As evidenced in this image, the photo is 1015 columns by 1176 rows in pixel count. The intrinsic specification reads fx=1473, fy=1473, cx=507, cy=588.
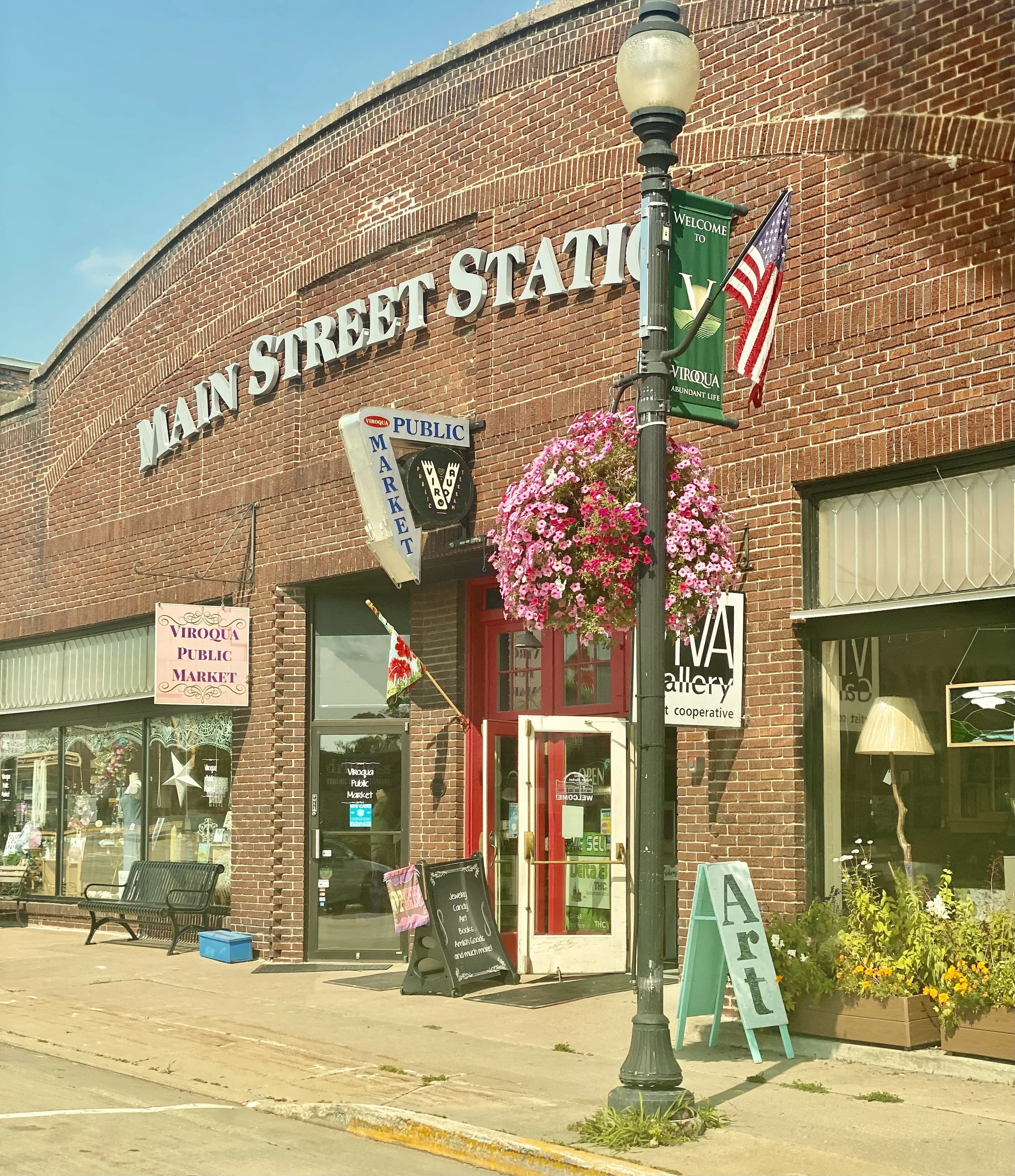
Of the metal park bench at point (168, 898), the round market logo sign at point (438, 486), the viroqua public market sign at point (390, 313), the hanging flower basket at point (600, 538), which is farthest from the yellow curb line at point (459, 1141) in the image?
the metal park bench at point (168, 898)

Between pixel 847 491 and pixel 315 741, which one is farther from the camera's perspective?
pixel 315 741

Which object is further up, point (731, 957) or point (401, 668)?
point (401, 668)

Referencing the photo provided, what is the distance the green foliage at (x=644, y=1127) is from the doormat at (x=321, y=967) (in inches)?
286

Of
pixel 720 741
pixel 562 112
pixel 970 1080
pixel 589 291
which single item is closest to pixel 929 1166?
pixel 970 1080

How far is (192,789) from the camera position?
1706 cm

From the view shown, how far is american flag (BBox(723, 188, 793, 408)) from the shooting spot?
29.7ft

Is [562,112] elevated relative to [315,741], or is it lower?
elevated

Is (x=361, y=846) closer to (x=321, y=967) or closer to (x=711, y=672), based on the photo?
(x=321, y=967)

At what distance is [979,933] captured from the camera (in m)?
9.23

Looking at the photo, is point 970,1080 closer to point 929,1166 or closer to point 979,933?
point 979,933

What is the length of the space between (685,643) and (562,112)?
17.3 ft

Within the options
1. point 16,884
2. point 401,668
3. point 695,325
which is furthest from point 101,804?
point 695,325

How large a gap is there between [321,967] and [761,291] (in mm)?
8635

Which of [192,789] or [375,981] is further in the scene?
[192,789]
